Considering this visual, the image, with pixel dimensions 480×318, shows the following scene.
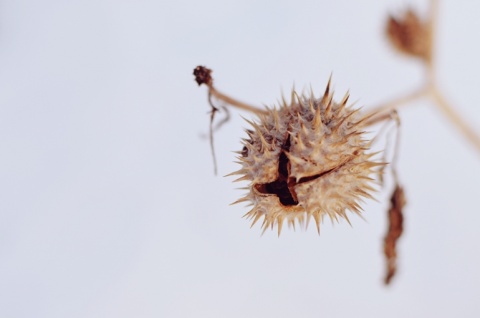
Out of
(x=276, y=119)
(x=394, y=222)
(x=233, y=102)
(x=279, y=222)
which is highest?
(x=233, y=102)

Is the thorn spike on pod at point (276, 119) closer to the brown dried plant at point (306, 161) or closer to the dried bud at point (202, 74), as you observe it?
the brown dried plant at point (306, 161)

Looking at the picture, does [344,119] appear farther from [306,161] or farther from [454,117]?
[454,117]

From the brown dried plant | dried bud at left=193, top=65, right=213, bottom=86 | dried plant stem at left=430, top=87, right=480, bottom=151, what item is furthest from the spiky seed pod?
dried plant stem at left=430, top=87, right=480, bottom=151

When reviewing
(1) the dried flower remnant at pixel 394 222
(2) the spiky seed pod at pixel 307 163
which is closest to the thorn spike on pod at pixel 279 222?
(2) the spiky seed pod at pixel 307 163

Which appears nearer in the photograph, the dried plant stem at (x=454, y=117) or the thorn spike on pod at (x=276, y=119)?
the thorn spike on pod at (x=276, y=119)

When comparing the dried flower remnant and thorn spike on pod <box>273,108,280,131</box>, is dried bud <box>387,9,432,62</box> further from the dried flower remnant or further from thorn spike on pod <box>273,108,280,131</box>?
thorn spike on pod <box>273,108,280,131</box>

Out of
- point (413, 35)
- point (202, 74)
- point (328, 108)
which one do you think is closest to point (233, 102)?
point (202, 74)
